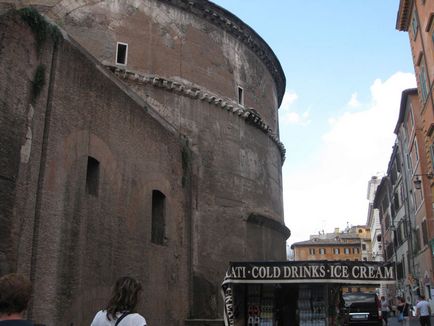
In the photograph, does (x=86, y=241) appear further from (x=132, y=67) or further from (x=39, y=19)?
(x=132, y=67)

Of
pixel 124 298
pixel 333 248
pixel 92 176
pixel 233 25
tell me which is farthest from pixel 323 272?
pixel 333 248

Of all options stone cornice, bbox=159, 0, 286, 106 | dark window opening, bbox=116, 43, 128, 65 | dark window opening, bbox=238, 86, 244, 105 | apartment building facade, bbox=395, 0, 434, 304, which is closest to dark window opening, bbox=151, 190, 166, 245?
dark window opening, bbox=116, 43, 128, 65

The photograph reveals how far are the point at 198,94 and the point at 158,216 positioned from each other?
505cm

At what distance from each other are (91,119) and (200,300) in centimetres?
636

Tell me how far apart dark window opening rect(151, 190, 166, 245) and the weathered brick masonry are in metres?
0.22

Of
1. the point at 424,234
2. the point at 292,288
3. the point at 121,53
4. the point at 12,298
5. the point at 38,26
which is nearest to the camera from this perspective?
the point at 12,298

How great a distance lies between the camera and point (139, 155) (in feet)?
37.2

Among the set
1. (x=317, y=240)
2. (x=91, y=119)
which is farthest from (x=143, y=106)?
(x=317, y=240)

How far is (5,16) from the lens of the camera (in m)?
7.77

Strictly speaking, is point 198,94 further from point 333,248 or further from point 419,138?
point 333,248

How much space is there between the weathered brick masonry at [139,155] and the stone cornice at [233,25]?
47 mm

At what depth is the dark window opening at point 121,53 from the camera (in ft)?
50.3

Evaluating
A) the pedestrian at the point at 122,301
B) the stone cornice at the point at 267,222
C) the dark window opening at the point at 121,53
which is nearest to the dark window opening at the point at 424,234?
the stone cornice at the point at 267,222

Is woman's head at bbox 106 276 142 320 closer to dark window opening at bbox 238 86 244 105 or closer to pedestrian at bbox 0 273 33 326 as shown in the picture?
pedestrian at bbox 0 273 33 326
